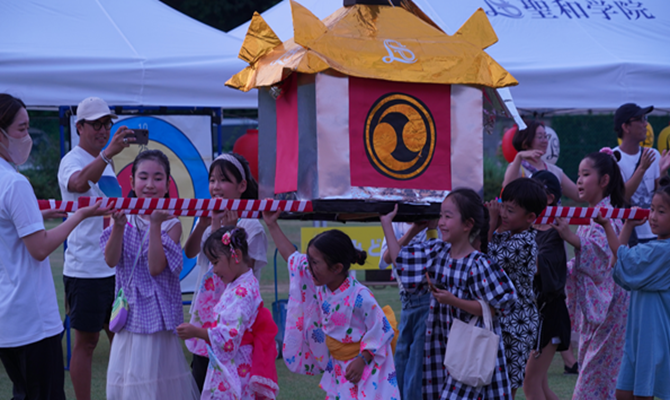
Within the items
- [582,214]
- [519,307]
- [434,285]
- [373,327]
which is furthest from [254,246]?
[582,214]

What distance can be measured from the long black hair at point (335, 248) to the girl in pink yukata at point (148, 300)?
0.75 m

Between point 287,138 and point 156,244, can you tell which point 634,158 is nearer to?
point 287,138

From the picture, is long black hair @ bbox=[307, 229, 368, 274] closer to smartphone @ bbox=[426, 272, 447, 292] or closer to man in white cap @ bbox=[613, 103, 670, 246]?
smartphone @ bbox=[426, 272, 447, 292]

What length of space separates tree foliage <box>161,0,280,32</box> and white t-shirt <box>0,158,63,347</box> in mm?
18579

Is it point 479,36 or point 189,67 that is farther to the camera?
point 189,67

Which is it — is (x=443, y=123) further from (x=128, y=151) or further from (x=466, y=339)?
(x=128, y=151)

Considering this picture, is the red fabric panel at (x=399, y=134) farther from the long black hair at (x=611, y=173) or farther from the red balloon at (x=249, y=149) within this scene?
the red balloon at (x=249, y=149)

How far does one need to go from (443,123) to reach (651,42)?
4.25m

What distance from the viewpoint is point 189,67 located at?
563 centimetres

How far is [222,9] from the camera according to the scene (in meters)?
21.5

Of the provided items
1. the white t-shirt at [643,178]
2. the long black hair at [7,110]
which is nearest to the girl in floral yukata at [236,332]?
the long black hair at [7,110]

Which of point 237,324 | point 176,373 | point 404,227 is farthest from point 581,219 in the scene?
Answer: point 176,373

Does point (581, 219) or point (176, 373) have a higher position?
point (581, 219)

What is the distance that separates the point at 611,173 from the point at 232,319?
249cm
